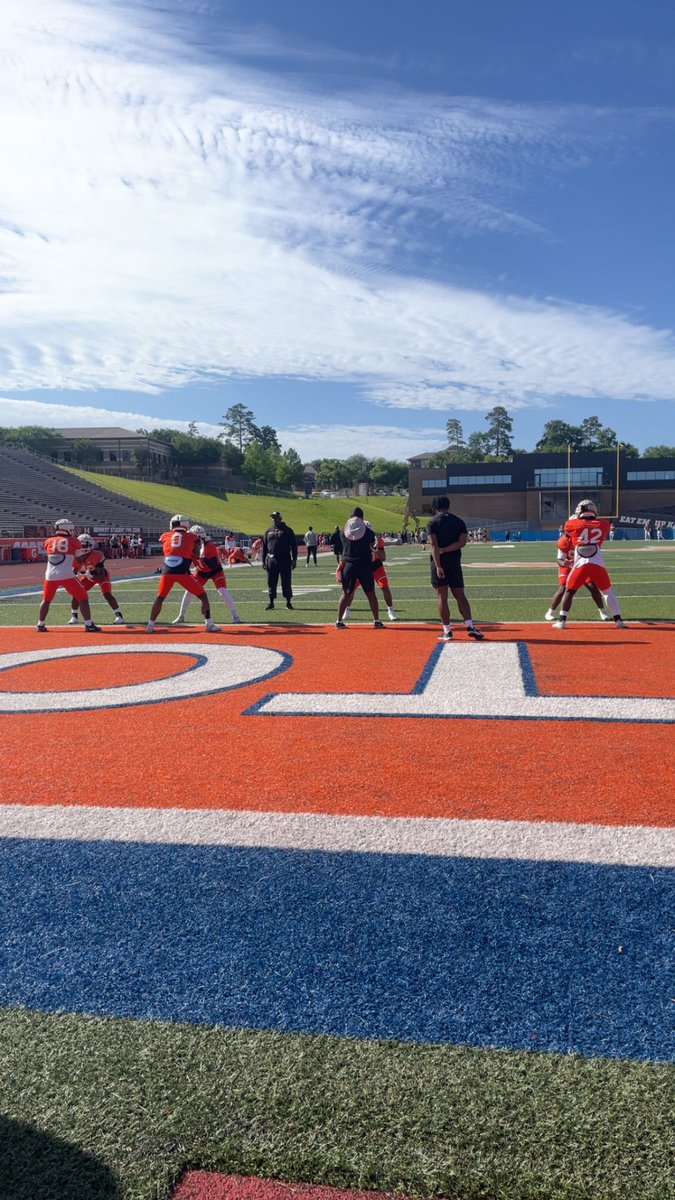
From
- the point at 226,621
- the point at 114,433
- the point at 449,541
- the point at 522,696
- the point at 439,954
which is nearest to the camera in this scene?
the point at 439,954

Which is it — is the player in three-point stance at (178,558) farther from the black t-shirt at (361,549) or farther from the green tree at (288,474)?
the green tree at (288,474)

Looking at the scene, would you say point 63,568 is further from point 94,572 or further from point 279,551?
point 279,551

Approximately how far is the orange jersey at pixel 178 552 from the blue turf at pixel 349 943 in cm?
768

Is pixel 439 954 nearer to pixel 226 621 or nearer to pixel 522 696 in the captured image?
pixel 522 696

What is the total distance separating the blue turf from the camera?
2518mm

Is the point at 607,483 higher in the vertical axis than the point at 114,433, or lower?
lower

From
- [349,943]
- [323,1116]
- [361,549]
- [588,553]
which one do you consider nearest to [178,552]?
[361,549]

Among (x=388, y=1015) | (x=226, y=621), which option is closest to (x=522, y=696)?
(x=388, y=1015)

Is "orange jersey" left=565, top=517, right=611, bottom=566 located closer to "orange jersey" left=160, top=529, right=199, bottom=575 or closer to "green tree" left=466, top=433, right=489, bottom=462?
"orange jersey" left=160, top=529, right=199, bottom=575

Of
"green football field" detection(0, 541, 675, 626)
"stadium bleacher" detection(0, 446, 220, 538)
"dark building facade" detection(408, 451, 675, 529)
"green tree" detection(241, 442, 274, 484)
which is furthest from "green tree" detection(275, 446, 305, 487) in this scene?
"green football field" detection(0, 541, 675, 626)

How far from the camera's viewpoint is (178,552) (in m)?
11.3

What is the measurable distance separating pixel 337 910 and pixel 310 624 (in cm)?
930

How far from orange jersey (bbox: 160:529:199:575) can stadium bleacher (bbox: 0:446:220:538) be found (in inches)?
1274

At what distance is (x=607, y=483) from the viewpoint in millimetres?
88000
